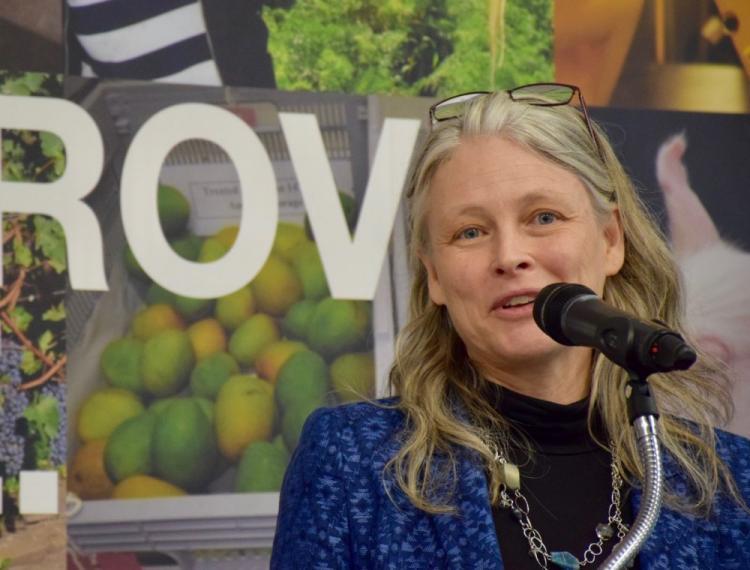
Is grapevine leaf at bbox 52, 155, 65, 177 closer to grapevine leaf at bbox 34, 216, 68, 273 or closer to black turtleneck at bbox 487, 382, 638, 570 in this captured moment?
grapevine leaf at bbox 34, 216, 68, 273

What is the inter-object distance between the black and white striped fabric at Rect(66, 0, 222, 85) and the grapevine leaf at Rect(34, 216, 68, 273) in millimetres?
319

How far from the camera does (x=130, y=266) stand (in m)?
2.54

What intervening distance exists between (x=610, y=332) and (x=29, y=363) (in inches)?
59.1

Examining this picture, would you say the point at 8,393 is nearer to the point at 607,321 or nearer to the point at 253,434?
the point at 253,434

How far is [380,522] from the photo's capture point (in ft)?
5.34

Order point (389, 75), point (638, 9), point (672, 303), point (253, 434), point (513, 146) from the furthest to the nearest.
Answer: point (638, 9)
point (389, 75)
point (253, 434)
point (672, 303)
point (513, 146)

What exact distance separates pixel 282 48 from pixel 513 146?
3.51 feet

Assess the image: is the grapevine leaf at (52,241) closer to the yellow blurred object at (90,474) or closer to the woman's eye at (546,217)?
→ the yellow blurred object at (90,474)

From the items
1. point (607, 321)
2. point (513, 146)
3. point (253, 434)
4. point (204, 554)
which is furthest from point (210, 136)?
point (607, 321)

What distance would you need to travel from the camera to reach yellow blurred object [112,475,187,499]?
8.15 ft

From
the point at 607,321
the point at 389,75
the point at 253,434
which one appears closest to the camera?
the point at 607,321

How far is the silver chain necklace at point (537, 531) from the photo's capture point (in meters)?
1.62

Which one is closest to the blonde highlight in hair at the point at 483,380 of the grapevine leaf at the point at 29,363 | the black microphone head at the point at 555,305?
the black microphone head at the point at 555,305

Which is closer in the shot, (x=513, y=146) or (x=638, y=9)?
(x=513, y=146)
